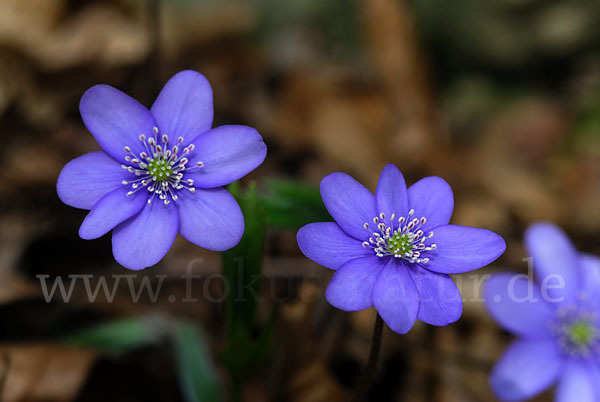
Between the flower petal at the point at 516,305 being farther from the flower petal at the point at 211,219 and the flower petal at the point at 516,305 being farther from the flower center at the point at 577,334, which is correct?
the flower petal at the point at 211,219

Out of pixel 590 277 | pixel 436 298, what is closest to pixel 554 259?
pixel 590 277

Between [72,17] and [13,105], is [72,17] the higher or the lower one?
the higher one

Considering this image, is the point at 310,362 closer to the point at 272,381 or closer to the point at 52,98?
the point at 272,381

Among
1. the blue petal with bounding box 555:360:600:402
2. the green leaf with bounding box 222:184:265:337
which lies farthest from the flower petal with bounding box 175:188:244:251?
the blue petal with bounding box 555:360:600:402

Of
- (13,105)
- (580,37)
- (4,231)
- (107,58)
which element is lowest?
(4,231)

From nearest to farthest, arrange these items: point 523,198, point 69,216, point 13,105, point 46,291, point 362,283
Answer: point 362,283
point 46,291
point 69,216
point 13,105
point 523,198

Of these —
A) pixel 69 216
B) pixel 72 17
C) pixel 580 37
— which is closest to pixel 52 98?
pixel 72 17

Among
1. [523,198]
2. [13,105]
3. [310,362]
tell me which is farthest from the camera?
[523,198]

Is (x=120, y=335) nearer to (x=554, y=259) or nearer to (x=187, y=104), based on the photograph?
(x=187, y=104)
